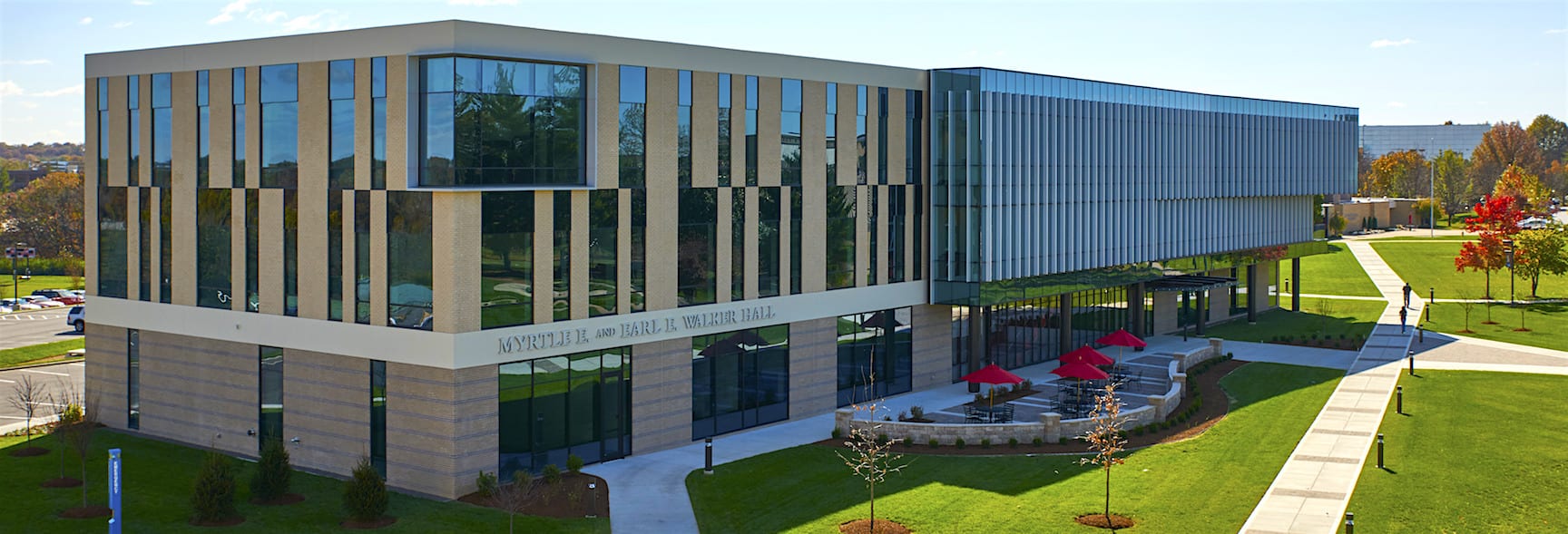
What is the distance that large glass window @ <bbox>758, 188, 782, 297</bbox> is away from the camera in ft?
127

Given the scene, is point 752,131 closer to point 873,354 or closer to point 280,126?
point 873,354

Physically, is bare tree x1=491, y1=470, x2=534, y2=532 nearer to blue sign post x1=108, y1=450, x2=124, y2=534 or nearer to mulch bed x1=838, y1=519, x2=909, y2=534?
mulch bed x1=838, y1=519, x2=909, y2=534

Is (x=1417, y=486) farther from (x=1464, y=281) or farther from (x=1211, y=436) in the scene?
(x=1464, y=281)

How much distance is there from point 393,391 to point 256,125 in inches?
333

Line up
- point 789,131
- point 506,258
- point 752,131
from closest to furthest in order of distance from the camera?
point 506,258 < point 752,131 < point 789,131

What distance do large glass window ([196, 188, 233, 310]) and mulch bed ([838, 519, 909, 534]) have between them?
1850cm

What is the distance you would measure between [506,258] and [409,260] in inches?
88.9

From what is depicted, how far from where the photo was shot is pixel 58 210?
121 meters

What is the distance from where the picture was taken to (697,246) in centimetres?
3656

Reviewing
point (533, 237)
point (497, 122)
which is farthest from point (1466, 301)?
point (497, 122)

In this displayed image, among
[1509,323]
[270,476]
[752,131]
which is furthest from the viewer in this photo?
[1509,323]

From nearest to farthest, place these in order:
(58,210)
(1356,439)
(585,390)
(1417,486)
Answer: (1417,486) < (585,390) < (1356,439) < (58,210)

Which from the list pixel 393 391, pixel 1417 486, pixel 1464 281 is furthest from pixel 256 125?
pixel 1464 281

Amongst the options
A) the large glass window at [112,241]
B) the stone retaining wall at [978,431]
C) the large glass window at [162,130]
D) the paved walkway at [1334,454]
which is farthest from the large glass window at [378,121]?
the paved walkway at [1334,454]
